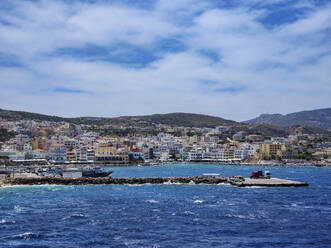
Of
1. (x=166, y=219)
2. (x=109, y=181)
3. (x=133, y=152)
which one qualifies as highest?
(x=133, y=152)

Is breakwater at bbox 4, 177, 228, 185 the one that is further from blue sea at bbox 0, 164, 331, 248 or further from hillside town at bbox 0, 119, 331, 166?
hillside town at bbox 0, 119, 331, 166

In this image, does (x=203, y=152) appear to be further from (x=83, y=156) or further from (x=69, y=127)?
(x=69, y=127)

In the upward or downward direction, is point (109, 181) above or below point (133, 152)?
below

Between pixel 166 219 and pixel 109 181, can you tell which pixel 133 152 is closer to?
pixel 109 181

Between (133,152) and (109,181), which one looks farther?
(133,152)

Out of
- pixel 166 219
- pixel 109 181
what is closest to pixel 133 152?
pixel 109 181

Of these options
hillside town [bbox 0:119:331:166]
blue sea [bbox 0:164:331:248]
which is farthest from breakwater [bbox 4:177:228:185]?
hillside town [bbox 0:119:331:166]

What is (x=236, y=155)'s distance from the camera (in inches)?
5536

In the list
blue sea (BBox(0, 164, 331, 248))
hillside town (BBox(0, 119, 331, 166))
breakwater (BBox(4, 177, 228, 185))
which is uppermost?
hillside town (BBox(0, 119, 331, 166))

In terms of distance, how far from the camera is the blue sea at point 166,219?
23.3 meters

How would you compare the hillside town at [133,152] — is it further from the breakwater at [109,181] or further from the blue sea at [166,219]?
the blue sea at [166,219]

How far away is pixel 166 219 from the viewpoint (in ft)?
94.9

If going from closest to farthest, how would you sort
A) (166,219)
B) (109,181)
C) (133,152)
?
(166,219) → (109,181) → (133,152)

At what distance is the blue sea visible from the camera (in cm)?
2327
